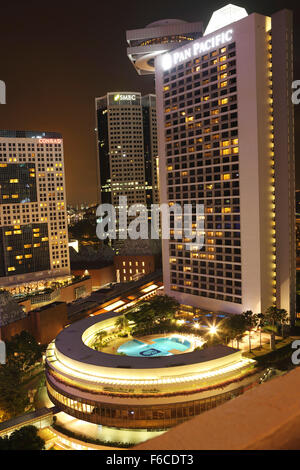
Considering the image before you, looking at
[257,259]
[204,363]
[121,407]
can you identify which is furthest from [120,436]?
[257,259]

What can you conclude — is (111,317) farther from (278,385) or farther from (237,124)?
(278,385)

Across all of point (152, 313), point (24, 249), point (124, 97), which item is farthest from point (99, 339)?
point (124, 97)

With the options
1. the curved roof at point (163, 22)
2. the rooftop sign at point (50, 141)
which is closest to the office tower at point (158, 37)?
the curved roof at point (163, 22)

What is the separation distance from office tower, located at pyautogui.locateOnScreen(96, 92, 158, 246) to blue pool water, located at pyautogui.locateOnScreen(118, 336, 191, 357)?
58.7 m

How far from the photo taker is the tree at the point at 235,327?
32.0 metres

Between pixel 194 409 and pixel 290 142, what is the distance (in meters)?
24.3

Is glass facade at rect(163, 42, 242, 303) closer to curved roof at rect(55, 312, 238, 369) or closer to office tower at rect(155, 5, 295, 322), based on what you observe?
office tower at rect(155, 5, 295, 322)

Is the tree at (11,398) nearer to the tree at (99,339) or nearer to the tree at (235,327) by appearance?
the tree at (99,339)

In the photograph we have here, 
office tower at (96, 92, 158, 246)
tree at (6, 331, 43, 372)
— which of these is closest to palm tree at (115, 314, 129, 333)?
tree at (6, 331, 43, 372)

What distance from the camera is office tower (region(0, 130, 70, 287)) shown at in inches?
2361

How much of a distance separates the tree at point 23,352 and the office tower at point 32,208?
28858 mm

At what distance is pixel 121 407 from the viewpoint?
24.0 meters

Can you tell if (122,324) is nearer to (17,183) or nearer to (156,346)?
(156,346)

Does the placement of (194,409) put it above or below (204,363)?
below
